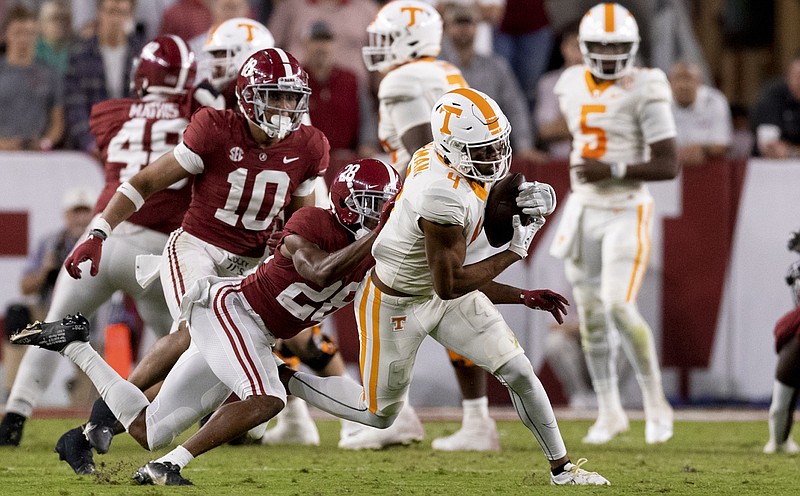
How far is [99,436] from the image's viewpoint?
17.5 feet

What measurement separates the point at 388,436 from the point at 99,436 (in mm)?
1630

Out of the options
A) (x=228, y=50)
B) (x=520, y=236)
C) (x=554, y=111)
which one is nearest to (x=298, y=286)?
(x=520, y=236)

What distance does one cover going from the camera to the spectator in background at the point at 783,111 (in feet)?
30.5

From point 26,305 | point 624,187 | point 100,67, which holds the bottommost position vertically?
point 26,305

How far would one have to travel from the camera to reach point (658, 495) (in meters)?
4.84

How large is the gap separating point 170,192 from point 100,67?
291 centimetres

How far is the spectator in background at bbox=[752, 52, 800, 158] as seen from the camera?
30.5 feet

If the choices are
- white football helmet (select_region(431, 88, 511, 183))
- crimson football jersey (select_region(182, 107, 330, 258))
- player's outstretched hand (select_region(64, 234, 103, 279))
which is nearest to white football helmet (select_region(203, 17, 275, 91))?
crimson football jersey (select_region(182, 107, 330, 258))

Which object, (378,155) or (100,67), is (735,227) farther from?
(100,67)

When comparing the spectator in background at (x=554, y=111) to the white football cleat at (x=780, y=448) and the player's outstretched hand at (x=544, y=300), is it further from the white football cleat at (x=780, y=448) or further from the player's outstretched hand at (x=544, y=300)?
the player's outstretched hand at (x=544, y=300)

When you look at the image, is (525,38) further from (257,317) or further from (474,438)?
(257,317)

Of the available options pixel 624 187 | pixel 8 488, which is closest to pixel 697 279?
pixel 624 187

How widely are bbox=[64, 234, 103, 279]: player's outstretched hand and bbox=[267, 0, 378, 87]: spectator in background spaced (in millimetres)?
4517

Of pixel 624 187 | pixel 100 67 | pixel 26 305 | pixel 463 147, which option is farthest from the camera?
pixel 100 67
